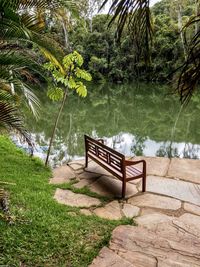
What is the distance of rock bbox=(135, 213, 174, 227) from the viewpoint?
13.1ft

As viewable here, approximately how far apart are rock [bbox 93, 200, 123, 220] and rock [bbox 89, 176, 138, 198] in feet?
1.22

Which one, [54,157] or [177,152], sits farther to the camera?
[177,152]

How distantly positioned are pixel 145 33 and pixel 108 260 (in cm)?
255

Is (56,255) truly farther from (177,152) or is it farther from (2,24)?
(177,152)

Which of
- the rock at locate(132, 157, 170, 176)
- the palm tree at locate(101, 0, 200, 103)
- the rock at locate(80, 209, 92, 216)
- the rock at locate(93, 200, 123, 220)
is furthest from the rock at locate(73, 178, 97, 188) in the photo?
the palm tree at locate(101, 0, 200, 103)

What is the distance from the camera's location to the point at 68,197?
190 inches

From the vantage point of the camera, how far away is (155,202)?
4.79 meters

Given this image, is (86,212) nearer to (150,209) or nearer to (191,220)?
(150,209)

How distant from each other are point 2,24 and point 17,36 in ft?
0.89

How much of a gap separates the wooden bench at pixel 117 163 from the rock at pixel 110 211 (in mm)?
354

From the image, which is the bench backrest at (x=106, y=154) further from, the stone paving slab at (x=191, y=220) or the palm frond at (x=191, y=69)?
the palm frond at (x=191, y=69)

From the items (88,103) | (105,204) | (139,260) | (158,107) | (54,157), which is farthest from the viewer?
(88,103)

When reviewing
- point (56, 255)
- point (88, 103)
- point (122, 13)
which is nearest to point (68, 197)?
point (56, 255)

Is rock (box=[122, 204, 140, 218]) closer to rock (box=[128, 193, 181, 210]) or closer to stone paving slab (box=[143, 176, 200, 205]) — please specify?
rock (box=[128, 193, 181, 210])
